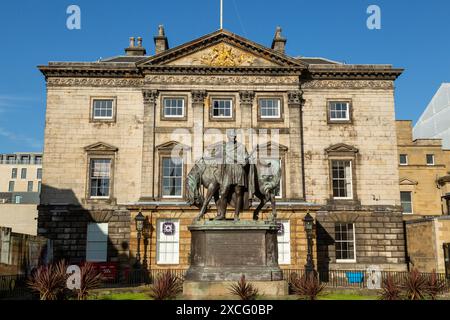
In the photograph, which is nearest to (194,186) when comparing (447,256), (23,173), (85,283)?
(85,283)

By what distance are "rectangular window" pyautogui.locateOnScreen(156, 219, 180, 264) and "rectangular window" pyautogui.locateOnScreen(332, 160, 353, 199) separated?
11145 millimetres

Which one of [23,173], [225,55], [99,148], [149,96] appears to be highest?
[225,55]

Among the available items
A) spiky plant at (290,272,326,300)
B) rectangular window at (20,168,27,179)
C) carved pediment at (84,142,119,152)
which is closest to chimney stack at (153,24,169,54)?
carved pediment at (84,142,119,152)

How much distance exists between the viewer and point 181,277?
22.0 meters

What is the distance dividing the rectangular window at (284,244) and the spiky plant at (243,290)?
14081mm

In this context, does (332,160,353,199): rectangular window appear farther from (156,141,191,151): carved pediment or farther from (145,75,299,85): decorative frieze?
(156,141,191,151): carved pediment

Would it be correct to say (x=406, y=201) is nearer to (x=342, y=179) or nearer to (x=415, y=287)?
(x=342, y=179)

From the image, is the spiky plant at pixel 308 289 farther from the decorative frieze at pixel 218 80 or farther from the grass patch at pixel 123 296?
the decorative frieze at pixel 218 80

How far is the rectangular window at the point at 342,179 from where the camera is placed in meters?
32.1

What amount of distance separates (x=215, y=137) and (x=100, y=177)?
818 cm

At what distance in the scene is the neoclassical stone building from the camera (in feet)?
103

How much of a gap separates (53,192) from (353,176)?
2004cm

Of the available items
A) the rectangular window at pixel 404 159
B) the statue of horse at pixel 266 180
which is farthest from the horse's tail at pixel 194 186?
the rectangular window at pixel 404 159
